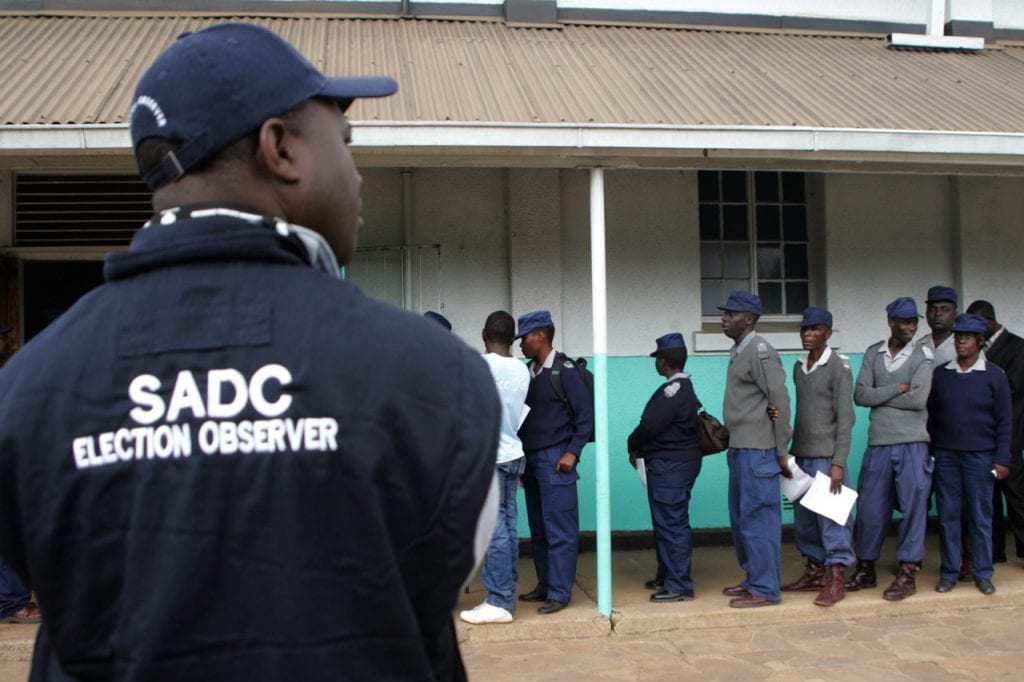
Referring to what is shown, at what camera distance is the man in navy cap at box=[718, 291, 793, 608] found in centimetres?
651

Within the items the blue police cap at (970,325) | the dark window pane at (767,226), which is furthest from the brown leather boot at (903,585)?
the dark window pane at (767,226)

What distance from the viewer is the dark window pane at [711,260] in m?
8.67

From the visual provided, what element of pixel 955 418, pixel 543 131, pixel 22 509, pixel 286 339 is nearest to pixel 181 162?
pixel 286 339

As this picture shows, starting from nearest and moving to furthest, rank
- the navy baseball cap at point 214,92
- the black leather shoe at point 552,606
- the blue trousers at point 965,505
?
1. the navy baseball cap at point 214,92
2. the black leather shoe at point 552,606
3. the blue trousers at point 965,505

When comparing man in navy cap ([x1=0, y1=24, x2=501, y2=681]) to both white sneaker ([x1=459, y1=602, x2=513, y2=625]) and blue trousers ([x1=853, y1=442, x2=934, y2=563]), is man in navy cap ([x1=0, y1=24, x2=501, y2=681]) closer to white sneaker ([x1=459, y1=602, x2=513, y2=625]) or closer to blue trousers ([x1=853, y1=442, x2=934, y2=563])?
white sneaker ([x1=459, y1=602, x2=513, y2=625])

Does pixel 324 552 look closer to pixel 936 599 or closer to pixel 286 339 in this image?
pixel 286 339

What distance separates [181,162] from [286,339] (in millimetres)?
286

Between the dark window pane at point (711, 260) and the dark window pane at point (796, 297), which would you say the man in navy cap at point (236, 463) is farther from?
the dark window pane at point (796, 297)

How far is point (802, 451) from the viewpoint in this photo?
6.82 meters

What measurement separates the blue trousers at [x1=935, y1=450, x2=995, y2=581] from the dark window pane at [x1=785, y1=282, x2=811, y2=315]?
213cm

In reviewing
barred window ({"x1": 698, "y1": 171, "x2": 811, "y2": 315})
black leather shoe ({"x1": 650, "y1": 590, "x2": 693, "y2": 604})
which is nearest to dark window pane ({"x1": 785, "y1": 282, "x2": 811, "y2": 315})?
barred window ({"x1": 698, "y1": 171, "x2": 811, "y2": 315})

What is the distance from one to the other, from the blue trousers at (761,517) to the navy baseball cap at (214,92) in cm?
566

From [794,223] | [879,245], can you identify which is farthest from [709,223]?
[879,245]

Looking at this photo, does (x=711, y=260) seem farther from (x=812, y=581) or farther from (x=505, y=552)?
(x=505, y=552)
